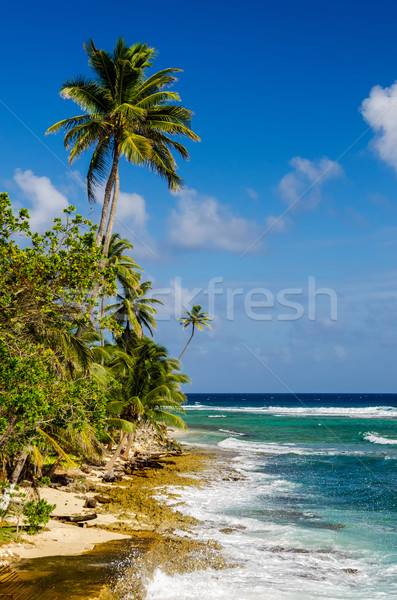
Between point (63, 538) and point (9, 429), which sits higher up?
point (9, 429)

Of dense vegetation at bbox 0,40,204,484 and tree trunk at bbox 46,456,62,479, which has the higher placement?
dense vegetation at bbox 0,40,204,484

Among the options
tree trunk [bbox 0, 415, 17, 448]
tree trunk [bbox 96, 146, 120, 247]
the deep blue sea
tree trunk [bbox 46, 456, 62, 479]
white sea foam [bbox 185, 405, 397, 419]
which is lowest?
white sea foam [bbox 185, 405, 397, 419]

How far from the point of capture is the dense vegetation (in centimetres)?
909

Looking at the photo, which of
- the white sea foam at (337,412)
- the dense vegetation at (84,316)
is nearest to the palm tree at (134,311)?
the dense vegetation at (84,316)

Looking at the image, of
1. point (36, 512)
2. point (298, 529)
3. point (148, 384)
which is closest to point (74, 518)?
point (36, 512)

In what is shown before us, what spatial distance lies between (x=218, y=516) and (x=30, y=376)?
9.04 m

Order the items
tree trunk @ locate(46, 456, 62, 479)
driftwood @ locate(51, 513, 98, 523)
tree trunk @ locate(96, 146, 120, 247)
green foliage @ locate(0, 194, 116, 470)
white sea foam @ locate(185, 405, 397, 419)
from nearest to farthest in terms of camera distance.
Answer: green foliage @ locate(0, 194, 116, 470)
driftwood @ locate(51, 513, 98, 523)
tree trunk @ locate(46, 456, 62, 479)
tree trunk @ locate(96, 146, 120, 247)
white sea foam @ locate(185, 405, 397, 419)

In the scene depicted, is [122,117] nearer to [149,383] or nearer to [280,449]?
[149,383]

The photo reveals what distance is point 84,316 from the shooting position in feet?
32.8

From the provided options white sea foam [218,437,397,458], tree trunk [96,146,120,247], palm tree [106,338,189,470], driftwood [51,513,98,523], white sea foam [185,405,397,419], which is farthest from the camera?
white sea foam [185,405,397,419]

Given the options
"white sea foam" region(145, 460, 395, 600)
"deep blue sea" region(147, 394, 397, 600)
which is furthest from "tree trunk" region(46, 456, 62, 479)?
"deep blue sea" region(147, 394, 397, 600)

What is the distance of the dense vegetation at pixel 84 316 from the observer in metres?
9.09

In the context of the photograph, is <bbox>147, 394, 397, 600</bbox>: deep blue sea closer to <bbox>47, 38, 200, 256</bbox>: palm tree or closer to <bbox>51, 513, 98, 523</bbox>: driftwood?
<bbox>51, 513, 98, 523</bbox>: driftwood

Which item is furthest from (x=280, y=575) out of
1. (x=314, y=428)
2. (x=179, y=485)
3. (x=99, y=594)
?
(x=314, y=428)
